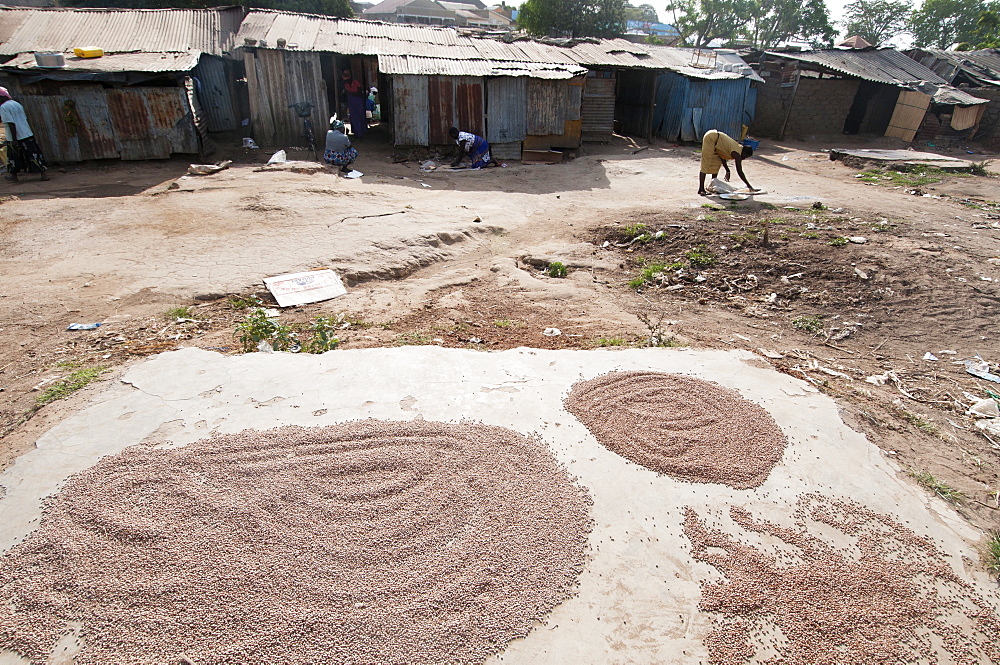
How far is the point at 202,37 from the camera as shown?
13492 mm

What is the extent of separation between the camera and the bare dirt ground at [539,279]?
4.34 metres

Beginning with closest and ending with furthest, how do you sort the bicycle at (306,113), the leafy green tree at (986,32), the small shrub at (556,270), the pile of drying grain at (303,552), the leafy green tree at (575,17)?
the pile of drying grain at (303,552) → the small shrub at (556,270) → the bicycle at (306,113) → the leafy green tree at (986,32) → the leafy green tree at (575,17)

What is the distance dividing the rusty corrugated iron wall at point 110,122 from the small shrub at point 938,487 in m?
13.1

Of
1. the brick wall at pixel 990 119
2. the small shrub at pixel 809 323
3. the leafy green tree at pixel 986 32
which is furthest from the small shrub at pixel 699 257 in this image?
the leafy green tree at pixel 986 32

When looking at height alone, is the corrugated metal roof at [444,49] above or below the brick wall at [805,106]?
above

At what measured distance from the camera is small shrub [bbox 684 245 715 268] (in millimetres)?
6820

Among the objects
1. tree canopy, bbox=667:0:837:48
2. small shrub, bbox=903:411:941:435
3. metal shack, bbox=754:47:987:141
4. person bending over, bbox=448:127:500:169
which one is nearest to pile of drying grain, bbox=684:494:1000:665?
small shrub, bbox=903:411:941:435

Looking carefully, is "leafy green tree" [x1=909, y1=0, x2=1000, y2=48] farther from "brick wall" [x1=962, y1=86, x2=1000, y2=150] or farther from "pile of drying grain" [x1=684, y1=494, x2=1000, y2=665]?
"pile of drying grain" [x1=684, y1=494, x2=1000, y2=665]

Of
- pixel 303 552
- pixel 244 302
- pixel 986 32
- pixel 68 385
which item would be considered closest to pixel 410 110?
pixel 244 302

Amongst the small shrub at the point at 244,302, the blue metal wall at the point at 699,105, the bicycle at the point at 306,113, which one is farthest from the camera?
the blue metal wall at the point at 699,105

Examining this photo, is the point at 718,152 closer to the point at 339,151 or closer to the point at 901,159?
the point at 901,159

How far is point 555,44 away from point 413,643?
17.0 meters

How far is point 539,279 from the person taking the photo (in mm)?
6449

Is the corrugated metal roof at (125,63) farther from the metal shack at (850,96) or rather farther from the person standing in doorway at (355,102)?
the metal shack at (850,96)
